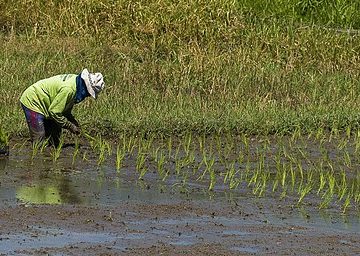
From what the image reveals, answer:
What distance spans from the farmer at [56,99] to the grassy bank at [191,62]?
50cm

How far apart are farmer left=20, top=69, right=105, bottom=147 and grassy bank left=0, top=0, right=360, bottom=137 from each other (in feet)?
1.65

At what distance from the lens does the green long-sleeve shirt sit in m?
9.11

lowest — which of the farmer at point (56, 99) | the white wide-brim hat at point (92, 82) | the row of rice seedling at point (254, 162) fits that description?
the row of rice seedling at point (254, 162)

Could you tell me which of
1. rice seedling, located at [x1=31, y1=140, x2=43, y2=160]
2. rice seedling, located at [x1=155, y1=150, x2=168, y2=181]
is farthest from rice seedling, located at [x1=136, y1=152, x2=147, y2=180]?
rice seedling, located at [x1=31, y1=140, x2=43, y2=160]

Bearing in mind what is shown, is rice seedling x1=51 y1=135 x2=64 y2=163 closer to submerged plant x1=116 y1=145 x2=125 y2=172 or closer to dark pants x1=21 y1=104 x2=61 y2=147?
dark pants x1=21 y1=104 x2=61 y2=147

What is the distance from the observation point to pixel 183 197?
7672mm

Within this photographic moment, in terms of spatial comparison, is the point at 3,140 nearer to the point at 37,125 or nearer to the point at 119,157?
the point at 37,125

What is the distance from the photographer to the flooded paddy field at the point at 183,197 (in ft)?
20.4

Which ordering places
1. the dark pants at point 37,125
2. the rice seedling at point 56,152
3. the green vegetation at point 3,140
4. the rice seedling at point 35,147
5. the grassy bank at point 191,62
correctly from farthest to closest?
the grassy bank at point 191,62
the dark pants at point 37,125
the rice seedling at point 35,147
the rice seedling at point 56,152
the green vegetation at point 3,140

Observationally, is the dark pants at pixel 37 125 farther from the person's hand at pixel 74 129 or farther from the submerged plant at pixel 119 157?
the submerged plant at pixel 119 157

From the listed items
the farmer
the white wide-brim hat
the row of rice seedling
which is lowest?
the row of rice seedling

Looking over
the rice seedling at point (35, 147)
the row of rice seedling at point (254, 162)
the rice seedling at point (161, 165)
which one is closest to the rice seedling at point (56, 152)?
the row of rice seedling at point (254, 162)

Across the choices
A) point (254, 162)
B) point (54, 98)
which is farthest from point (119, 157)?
point (254, 162)

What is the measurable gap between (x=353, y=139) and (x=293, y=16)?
5.31m
